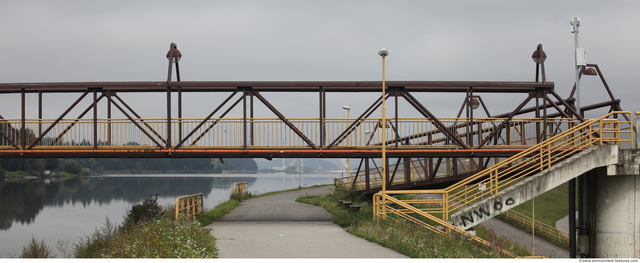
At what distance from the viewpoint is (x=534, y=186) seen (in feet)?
51.6

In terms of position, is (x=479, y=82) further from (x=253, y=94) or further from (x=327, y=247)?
(x=327, y=247)

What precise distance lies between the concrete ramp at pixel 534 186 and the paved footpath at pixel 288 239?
12.7ft

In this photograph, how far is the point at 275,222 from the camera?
2016 centimetres

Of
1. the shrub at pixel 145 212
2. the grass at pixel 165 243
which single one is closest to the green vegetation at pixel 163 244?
the grass at pixel 165 243

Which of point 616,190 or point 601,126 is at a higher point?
point 601,126

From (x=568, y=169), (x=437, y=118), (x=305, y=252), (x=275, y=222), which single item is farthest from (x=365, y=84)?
(x=305, y=252)

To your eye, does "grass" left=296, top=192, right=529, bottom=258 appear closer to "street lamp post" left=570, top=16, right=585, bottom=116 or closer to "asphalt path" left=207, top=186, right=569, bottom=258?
"asphalt path" left=207, top=186, right=569, bottom=258

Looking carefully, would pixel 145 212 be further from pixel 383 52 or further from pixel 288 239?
pixel 383 52

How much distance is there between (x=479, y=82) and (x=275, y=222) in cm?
1034

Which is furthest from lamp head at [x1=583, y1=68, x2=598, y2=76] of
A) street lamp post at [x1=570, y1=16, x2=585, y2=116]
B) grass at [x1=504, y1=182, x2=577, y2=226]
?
grass at [x1=504, y1=182, x2=577, y2=226]

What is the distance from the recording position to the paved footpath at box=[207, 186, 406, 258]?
12.0 meters

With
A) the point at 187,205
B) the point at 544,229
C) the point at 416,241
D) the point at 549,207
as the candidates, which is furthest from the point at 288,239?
the point at 549,207

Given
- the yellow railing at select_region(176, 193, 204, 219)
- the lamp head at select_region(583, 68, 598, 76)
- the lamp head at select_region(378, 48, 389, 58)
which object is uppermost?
the lamp head at select_region(378, 48, 389, 58)

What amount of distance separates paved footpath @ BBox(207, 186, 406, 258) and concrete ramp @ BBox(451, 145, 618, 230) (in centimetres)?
387
